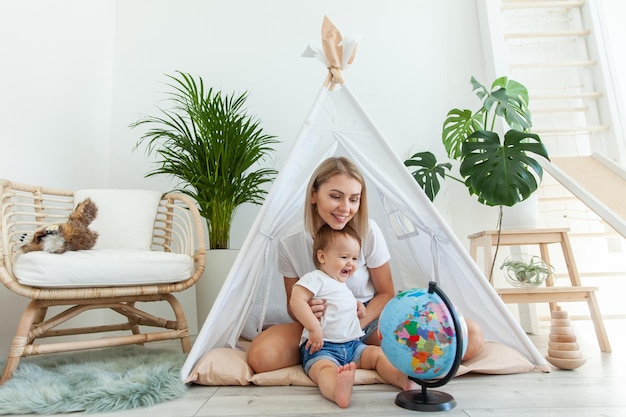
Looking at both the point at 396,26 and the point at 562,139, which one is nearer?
the point at 562,139

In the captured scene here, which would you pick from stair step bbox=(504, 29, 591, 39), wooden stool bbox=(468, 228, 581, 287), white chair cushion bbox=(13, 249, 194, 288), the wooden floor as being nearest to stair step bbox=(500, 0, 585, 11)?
stair step bbox=(504, 29, 591, 39)

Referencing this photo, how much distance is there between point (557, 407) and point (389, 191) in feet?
2.85

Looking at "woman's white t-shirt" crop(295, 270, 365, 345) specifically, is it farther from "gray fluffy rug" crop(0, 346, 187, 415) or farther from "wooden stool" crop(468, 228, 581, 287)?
"wooden stool" crop(468, 228, 581, 287)

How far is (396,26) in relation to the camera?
2793mm

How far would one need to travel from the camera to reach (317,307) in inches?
50.3

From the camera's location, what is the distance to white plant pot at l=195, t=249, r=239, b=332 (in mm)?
1978

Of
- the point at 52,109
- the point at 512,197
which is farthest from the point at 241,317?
the point at 52,109

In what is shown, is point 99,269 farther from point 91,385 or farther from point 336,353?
point 336,353

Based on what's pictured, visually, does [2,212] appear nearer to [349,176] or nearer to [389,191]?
[349,176]

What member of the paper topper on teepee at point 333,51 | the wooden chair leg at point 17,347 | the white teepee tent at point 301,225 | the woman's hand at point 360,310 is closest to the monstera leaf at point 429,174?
the white teepee tent at point 301,225

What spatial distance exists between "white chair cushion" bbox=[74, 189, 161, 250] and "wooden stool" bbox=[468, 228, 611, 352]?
5.59 ft

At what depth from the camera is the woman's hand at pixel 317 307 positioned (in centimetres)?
128

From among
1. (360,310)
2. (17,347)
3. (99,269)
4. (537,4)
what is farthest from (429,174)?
(17,347)

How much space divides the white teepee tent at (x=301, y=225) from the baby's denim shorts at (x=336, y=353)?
32 centimetres
